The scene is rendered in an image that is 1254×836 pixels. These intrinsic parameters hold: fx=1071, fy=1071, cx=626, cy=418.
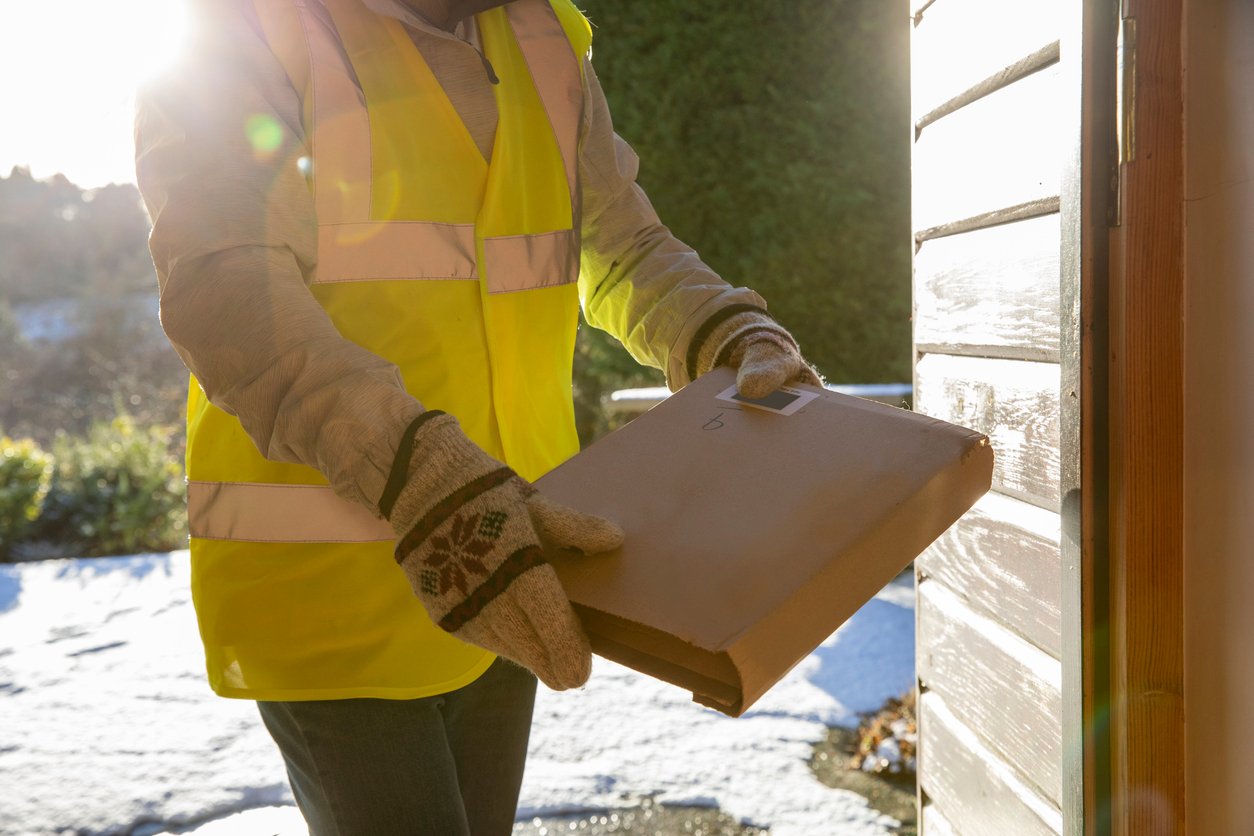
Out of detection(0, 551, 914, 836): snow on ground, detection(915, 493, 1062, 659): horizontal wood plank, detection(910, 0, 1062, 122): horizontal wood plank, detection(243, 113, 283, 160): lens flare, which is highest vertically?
detection(910, 0, 1062, 122): horizontal wood plank

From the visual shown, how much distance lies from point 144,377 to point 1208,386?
52.3 ft

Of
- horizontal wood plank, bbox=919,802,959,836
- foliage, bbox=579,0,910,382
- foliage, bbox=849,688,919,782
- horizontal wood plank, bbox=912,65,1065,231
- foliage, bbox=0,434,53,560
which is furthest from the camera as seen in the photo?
foliage, bbox=0,434,53,560

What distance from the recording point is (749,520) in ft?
3.68

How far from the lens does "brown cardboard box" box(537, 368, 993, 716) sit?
990 millimetres

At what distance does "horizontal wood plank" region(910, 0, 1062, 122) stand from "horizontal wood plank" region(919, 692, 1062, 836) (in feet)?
3.61

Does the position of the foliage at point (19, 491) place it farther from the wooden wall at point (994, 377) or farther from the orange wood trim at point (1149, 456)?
the orange wood trim at point (1149, 456)

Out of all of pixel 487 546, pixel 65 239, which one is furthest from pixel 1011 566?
pixel 65 239

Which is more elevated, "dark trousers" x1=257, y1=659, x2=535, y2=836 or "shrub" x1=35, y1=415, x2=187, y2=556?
"dark trousers" x1=257, y1=659, x2=535, y2=836

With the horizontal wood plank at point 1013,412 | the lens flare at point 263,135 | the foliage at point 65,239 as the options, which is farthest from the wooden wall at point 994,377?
the foliage at point 65,239

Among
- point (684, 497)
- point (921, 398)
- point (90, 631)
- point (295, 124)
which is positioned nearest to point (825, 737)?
point (921, 398)

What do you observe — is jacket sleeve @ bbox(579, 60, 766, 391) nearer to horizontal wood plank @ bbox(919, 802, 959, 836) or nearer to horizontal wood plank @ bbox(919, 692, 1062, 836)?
horizontal wood plank @ bbox(919, 692, 1062, 836)

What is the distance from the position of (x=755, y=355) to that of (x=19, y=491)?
762 centimetres

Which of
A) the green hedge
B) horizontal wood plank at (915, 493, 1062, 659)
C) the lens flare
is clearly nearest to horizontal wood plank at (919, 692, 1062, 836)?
horizontal wood plank at (915, 493, 1062, 659)

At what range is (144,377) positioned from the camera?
15273mm
